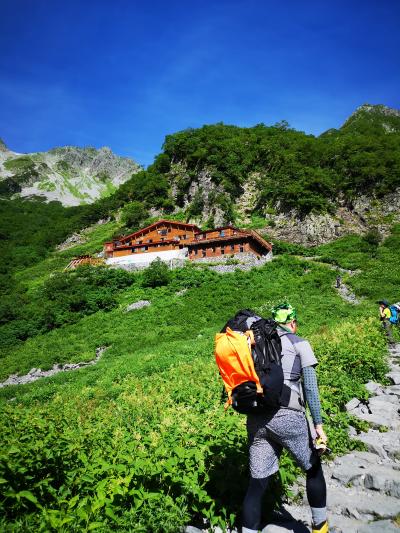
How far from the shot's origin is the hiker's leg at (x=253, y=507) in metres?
3.78

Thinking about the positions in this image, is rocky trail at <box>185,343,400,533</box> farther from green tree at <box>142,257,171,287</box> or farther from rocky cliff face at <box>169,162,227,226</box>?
rocky cliff face at <box>169,162,227,226</box>

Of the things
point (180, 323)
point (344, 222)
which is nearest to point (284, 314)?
point (180, 323)

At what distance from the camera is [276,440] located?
12.7 feet

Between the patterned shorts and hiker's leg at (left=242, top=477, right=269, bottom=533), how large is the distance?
0.28 ft

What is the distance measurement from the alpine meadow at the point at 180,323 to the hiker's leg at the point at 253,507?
45 cm

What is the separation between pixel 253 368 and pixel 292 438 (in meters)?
0.96

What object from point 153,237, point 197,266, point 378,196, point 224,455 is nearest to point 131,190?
point 153,237

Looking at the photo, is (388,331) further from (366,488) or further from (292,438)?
(292,438)

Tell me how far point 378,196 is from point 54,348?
51.5 meters

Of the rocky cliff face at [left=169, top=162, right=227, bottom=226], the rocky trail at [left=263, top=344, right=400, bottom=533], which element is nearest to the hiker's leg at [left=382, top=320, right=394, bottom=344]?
the rocky trail at [left=263, top=344, right=400, bottom=533]

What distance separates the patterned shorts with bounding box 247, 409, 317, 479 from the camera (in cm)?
379

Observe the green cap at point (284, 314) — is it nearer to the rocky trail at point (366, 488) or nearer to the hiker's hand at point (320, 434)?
the hiker's hand at point (320, 434)

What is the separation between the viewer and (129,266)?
1930 inches

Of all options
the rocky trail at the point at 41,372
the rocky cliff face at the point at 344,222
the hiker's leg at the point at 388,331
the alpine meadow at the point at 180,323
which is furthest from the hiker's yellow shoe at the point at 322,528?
the rocky cliff face at the point at 344,222
